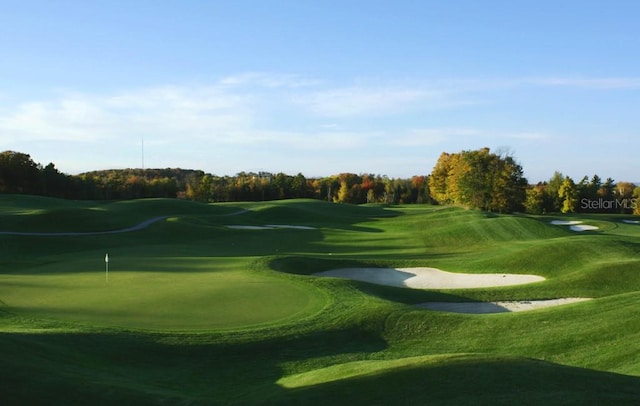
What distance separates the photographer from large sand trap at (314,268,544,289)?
24688 millimetres

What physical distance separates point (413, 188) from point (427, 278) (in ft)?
353

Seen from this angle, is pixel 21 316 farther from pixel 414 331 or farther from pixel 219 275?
pixel 414 331

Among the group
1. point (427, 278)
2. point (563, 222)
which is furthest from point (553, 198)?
point (427, 278)

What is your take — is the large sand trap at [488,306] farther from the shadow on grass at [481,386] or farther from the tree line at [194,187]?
the tree line at [194,187]

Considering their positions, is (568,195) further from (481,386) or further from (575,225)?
(481,386)

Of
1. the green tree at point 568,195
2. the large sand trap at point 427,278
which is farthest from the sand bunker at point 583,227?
the green tree at point 568,195

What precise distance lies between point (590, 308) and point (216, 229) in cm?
3212

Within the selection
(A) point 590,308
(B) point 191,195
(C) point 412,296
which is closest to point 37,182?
(B) point 191,195

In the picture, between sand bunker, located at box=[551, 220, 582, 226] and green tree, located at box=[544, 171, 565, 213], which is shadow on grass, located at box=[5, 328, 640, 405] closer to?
sand bunker, located at box=[551, 220, 582, 226]

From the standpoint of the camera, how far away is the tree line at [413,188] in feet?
238

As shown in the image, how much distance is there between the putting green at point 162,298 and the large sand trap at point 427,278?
5993 mm

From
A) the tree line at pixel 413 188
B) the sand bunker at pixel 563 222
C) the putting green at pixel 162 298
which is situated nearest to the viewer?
the putting green at pixel 162 298

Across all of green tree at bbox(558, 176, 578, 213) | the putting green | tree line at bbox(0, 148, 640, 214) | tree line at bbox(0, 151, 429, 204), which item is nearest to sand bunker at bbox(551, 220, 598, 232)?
tree line at bbox(0, 148, 640, 214)

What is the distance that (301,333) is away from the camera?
46.3ft
